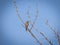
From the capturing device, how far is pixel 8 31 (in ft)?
10.4

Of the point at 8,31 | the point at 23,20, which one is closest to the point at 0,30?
the point at 8,31

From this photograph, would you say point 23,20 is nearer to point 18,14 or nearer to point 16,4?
point 18,14

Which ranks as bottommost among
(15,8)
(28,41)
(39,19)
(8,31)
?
(28,41)

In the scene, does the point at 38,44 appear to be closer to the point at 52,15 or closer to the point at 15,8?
the point at 52,15

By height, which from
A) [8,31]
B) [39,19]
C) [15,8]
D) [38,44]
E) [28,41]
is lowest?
[38,44]

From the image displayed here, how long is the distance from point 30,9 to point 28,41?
765 mm

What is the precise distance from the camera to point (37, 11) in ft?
10.3

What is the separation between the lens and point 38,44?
121 inches

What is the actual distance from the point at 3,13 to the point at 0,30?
16.8 inches

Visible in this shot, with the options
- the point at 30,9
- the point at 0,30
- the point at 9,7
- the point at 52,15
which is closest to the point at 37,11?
the point at 30,9

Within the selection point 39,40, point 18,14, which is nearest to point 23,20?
point 18,14

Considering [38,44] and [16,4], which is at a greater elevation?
[16,4]

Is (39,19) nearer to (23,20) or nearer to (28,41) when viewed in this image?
(23,20)

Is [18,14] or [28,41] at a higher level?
[18,14]
